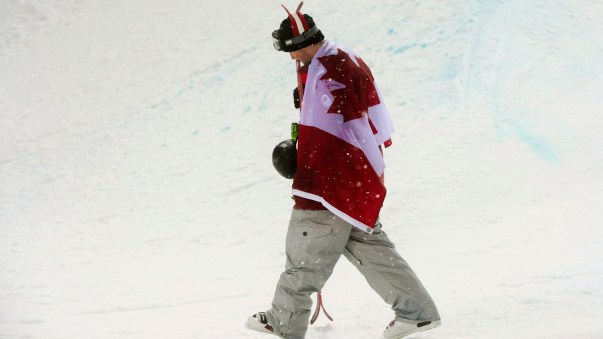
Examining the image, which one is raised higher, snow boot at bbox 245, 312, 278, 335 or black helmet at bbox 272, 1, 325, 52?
black helmet at bbox 272, 1, 325, 52

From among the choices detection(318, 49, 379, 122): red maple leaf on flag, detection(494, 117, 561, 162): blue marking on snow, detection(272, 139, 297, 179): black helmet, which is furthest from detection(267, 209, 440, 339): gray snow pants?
detection(494, 117, 561, 162): blue marking on snow

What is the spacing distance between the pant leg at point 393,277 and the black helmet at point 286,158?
29 cm

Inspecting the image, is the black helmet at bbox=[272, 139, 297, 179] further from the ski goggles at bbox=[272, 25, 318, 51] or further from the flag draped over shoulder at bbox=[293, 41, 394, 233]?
the ski goggles at bbox=[272, 25, 318, 51]

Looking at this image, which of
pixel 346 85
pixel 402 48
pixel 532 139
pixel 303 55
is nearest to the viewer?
pixel 346 85

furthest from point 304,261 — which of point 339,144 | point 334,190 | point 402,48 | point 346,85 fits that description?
point 402,48

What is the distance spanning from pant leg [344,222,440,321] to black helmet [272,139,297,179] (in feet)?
0.96

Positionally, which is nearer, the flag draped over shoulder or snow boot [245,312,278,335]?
the flag draped over shoulder

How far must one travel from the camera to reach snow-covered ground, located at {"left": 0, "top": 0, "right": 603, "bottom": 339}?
2.89 metres

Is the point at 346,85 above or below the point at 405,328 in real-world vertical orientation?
above

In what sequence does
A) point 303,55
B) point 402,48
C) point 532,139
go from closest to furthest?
Result: point 303,55 → point 532,139 → point 402,48

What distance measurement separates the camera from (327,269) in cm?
215

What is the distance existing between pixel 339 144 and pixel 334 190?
14cm

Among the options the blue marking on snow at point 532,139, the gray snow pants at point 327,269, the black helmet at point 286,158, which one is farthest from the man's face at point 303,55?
the blue marking on snow at point 532,139

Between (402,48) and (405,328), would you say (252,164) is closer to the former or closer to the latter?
(402,48)
